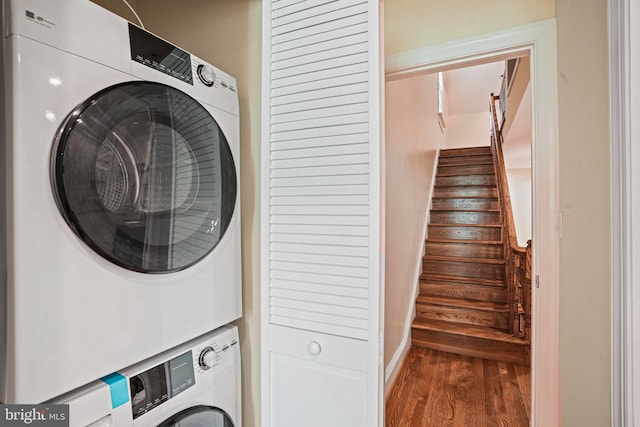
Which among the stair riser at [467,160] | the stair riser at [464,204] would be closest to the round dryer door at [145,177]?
the stair riser at [464,204]

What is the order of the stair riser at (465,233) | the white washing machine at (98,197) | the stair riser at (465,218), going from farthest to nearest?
the stair riser at (465,218) < the stair riser at (465,233) < the white washing machine at (98,197)

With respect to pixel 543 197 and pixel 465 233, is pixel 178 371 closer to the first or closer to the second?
pixel 543 197

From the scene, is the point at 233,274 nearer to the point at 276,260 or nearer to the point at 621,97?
→ the point at 276,260

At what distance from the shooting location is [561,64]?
3.76 ft

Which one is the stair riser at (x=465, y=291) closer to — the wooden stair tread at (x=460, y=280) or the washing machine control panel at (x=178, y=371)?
the wooden stair tread at (x=460, y=280)

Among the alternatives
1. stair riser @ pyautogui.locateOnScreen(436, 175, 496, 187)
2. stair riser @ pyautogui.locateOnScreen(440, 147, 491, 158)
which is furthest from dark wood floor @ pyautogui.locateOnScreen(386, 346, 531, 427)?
stair riser @ pyautogui.locateOnScreen(440, 147, 491, 158)

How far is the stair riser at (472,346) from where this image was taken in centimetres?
258

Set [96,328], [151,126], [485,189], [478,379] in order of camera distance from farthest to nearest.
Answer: [485,189] → [478,379] → [151,126] → [96,328]

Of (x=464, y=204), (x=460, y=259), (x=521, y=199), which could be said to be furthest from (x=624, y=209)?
(x=521, y=199)

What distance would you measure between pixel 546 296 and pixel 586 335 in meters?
0.17

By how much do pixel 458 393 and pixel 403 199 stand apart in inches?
56.7

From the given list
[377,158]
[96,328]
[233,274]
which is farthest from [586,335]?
[96,328]

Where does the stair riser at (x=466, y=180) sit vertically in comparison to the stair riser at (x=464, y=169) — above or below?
below

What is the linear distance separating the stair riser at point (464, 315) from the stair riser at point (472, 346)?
220 millimetres
